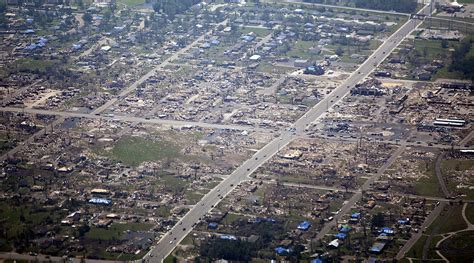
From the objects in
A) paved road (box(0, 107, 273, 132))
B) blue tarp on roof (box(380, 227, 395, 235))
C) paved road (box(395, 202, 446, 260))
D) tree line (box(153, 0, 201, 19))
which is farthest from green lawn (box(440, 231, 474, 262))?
tree line (box(153, 0, 201, 19))

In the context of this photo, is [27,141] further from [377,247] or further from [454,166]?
[454,166]

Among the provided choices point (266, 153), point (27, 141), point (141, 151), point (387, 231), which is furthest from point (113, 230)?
point (27, 141)

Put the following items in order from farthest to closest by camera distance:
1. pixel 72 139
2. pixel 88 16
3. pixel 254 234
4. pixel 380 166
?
pixel 88 16, pixel 72 139, pixel 380 166, pixel 254 234

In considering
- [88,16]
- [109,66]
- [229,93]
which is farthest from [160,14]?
[229,93]

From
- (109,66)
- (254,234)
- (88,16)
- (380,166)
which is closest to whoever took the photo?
(254,234)

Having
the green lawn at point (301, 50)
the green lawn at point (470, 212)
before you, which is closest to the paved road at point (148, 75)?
the green lawn at point (301, 50)

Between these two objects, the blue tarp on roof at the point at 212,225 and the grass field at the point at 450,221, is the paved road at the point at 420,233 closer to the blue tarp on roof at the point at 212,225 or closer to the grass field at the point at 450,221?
the grass field at the point at 450,221

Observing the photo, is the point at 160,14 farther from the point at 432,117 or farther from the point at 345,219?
the point at 345,219
